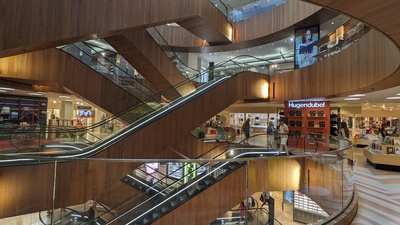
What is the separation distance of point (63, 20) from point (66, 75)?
11.5 feet

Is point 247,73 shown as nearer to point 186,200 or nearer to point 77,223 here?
point 186,200

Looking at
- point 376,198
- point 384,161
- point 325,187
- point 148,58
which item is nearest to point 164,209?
point 325,187

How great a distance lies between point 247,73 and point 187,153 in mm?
5230

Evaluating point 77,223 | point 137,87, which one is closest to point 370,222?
point 77,223

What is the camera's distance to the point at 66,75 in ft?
28.9

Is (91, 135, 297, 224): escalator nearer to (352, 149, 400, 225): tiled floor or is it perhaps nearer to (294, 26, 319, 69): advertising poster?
Answer: (352, 149, 400, 225): tiled floor

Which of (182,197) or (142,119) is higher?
(142,119)

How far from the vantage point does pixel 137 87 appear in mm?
11367

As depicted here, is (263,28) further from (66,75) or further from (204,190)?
(204,190)

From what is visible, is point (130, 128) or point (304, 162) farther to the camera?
point (130, 128)

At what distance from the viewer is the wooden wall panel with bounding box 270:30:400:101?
19.9 ft

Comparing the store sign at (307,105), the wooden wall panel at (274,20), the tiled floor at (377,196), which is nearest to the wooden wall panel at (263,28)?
the wooden wall panel at (274,20)

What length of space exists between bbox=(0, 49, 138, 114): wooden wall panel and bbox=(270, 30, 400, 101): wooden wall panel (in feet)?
26.0

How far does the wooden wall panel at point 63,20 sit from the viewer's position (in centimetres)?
525
